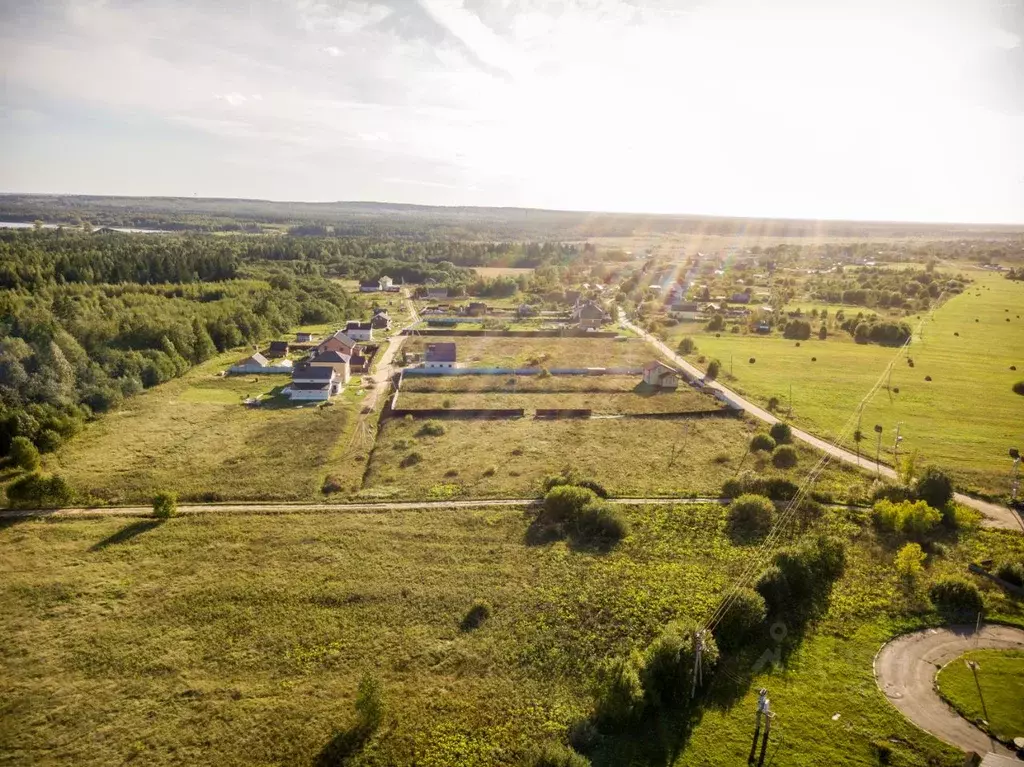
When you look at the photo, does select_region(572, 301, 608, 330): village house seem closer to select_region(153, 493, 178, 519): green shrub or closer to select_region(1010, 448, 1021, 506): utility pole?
select_region(1010, 448, 1021, 506): utility pole

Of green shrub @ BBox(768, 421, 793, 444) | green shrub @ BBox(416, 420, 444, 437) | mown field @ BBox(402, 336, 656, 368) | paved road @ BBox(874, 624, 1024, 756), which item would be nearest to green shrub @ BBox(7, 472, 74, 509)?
green shrub @ BBox(416, 420, 444, 437)

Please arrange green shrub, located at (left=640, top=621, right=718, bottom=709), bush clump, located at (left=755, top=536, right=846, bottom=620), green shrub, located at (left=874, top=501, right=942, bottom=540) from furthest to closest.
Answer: green shrub, located at (left=874, top=501, right=942, bottom=540) < bush clump, located at (left=755, top=536, right=846, bottom=620) < green shrub, located at (left=640, top=621, right=718, bottom=709)

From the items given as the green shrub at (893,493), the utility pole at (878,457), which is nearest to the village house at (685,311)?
the utility pole at (878,457)

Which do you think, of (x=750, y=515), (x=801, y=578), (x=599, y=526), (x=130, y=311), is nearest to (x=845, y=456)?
(x=750, y=515)

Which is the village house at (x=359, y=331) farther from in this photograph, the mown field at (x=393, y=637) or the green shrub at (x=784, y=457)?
the green shrub at (x=784, y=457)

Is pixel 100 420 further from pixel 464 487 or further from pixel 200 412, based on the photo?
pixel 464 487

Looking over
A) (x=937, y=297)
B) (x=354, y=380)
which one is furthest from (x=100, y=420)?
(x=937, y=297)
